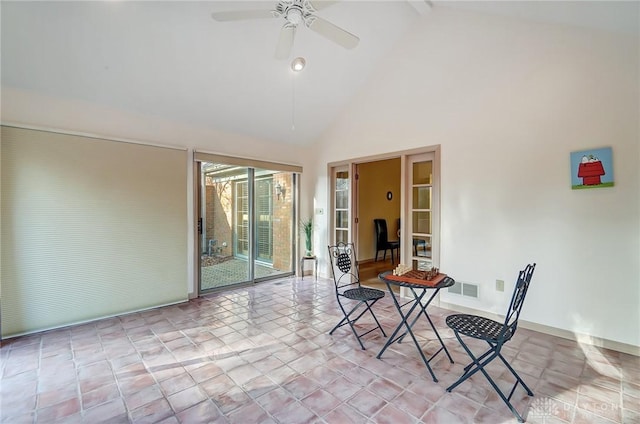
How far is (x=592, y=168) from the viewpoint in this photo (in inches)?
112

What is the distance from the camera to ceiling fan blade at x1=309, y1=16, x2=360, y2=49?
246cm

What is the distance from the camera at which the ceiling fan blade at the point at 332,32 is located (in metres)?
2.46

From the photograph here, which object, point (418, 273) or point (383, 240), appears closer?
point (418, 273)

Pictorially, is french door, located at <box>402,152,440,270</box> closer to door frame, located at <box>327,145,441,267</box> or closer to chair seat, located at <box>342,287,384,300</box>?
door frame, located at <box>327,145,441,267</box>

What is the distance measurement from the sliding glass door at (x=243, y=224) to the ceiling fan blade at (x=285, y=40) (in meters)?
2.28

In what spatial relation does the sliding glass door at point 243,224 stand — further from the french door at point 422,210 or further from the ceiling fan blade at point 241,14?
the ceiling fan blade at point 241,14

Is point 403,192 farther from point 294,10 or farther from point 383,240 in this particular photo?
point 383,240

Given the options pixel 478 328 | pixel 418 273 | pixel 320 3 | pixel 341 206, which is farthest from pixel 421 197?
pixel 320 3

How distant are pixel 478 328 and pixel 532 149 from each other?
2190mm

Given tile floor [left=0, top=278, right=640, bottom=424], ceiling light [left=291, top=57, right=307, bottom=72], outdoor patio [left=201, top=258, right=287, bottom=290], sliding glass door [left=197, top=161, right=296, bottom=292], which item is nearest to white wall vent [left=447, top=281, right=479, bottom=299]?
tile floor [left=0, top=278, right=640, bottom=424]

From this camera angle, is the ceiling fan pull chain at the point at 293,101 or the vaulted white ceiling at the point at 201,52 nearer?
the vaulted white ceiling at the point at 201,52

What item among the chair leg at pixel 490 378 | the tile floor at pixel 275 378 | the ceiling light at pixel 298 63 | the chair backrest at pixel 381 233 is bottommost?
the tile floor at pixel 275 378

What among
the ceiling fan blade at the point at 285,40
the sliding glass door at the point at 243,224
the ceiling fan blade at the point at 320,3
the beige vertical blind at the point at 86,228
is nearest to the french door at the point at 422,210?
the sliding glass door at the point at 243,224

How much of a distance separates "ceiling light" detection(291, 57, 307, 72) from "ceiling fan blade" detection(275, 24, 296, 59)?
3.58 feet
